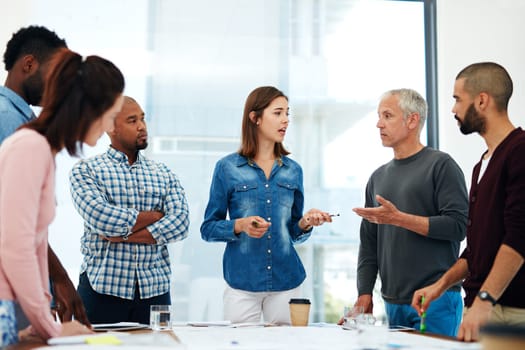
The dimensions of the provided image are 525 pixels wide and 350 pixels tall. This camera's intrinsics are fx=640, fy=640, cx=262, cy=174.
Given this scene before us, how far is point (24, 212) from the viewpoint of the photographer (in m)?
1.71

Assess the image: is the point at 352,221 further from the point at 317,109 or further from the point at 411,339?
the point at 411,339

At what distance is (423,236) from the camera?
10.0 feet

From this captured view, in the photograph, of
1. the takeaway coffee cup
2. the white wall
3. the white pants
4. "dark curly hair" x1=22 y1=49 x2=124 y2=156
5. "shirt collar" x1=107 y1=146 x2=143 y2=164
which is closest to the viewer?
"dark curly hair" x1=22 y1=49 x2=124 y2=156

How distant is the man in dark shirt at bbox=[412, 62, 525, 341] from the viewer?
90.4 inches

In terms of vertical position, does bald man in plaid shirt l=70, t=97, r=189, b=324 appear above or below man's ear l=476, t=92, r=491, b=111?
below

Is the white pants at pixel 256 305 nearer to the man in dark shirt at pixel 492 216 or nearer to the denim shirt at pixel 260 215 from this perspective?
the denim shirt at pixel 260 215

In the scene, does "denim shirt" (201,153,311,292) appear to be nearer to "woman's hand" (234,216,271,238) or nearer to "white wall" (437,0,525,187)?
"woman's hand" (234,216,271,238)

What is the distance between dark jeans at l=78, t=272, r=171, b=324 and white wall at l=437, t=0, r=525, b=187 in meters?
2.59

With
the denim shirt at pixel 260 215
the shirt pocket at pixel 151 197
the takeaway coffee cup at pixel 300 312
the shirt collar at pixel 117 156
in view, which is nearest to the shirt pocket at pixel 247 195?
the denim shirt at pixel 260 215

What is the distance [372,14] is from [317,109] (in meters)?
0.88

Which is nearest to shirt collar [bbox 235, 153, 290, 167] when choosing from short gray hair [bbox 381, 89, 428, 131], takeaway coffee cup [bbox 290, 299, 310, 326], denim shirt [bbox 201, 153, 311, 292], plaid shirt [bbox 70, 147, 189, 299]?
denim shirt [bbox 201, 153, 311, 292]

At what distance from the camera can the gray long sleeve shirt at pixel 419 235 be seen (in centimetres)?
297

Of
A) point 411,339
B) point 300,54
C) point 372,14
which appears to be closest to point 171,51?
point 300,54

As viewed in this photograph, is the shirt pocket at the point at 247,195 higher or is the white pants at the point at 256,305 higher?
the shirt pocket at the point at 247,195
